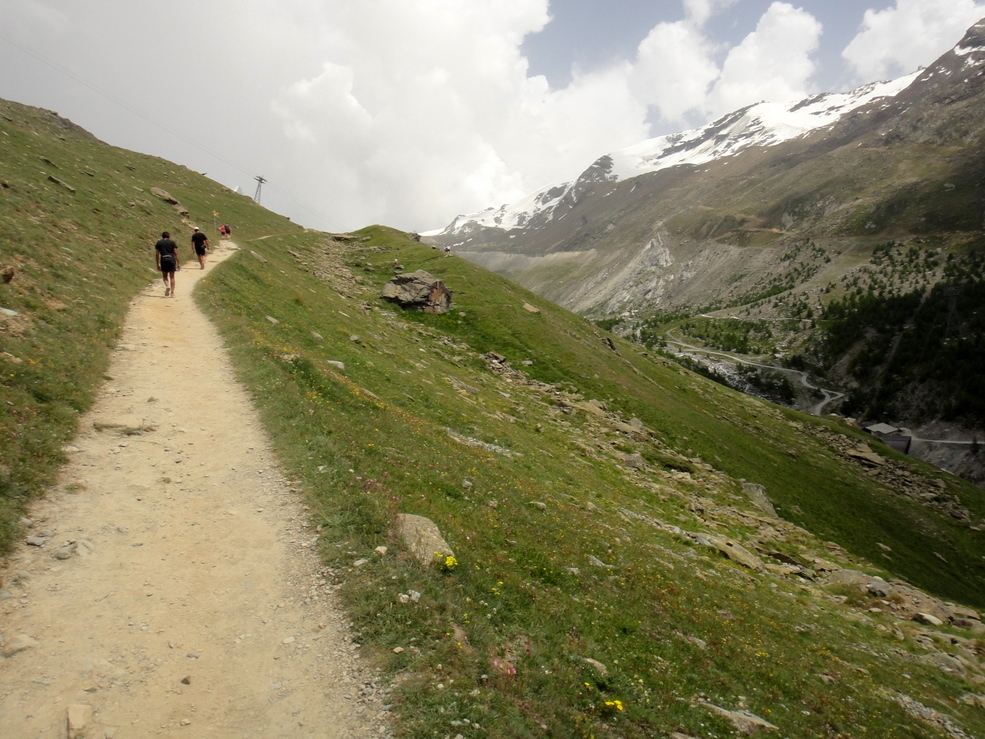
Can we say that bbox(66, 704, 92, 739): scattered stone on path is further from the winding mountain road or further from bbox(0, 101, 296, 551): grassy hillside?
the winding mountain road

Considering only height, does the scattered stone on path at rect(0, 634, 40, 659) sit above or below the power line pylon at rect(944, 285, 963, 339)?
below

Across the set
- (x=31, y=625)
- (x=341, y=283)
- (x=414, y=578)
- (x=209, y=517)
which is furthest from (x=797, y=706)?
(x=341, y=283)

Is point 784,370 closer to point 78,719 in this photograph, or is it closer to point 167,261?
point 167,261

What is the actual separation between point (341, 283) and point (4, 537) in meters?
51.3

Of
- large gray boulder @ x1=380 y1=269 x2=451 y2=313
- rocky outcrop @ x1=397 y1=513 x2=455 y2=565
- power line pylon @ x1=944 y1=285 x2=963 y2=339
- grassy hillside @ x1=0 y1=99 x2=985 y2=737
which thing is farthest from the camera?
power line pylon @ x1=944 y1=285 x2=963 y2=339

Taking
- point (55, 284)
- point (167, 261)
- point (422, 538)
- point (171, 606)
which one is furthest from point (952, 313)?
point (55, 284)

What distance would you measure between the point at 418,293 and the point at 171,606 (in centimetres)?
4701

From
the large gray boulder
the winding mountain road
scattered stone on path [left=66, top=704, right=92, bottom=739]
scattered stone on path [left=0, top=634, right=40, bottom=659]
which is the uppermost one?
the winding mountain road

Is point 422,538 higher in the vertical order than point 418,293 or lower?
lower

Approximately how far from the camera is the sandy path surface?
19.9ft

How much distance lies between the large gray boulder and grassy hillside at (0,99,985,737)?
21.1 feet

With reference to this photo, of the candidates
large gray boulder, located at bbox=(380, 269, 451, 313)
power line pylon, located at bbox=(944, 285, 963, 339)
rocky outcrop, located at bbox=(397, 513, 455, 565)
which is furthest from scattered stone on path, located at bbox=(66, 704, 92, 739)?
power line pylon, located at bbox=(944, 285, 963, 339)

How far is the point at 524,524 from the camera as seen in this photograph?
560 inches

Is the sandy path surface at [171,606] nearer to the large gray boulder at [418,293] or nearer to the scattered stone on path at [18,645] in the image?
the scattered stone on path at [18,645]
